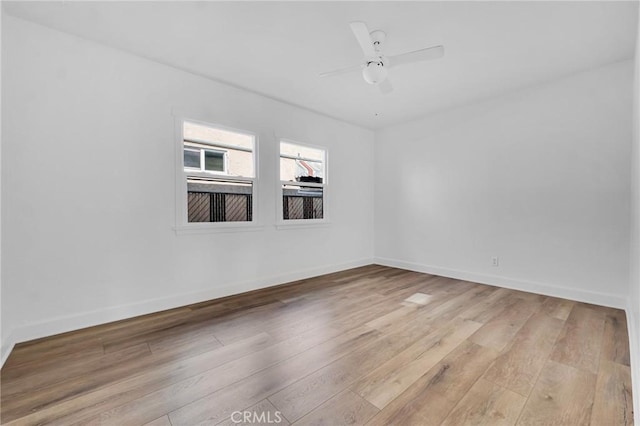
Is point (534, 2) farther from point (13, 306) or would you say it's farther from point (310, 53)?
point (13, 306)

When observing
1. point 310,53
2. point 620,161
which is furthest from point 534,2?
point 620,161

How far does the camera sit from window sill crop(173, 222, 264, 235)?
9.98 feet

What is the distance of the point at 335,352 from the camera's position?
205cm

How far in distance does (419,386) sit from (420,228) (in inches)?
130

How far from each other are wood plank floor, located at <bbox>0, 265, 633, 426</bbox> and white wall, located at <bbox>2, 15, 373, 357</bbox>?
0.31 m

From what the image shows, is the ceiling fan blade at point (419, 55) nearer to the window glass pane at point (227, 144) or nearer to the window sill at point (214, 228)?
the window glass pane at point (227, 144)

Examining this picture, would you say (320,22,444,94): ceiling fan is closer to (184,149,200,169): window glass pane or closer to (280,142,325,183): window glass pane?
(280,142,325,183): window glass pane

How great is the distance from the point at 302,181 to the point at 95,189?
2532 millimetres

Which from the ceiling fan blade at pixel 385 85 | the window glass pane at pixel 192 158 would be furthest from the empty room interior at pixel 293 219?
the ceiling fan blade at pixel 385 85

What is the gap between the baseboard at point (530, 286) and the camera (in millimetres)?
2966

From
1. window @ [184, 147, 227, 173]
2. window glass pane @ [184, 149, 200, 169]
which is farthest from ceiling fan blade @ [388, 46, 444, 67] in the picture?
window glass pane @ [184, 149, 200, 169]

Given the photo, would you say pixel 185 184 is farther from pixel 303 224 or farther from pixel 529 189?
pixel 529 189

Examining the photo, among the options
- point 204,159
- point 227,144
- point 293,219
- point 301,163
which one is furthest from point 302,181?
point 204,159

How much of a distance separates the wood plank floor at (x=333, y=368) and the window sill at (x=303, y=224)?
129 cm
